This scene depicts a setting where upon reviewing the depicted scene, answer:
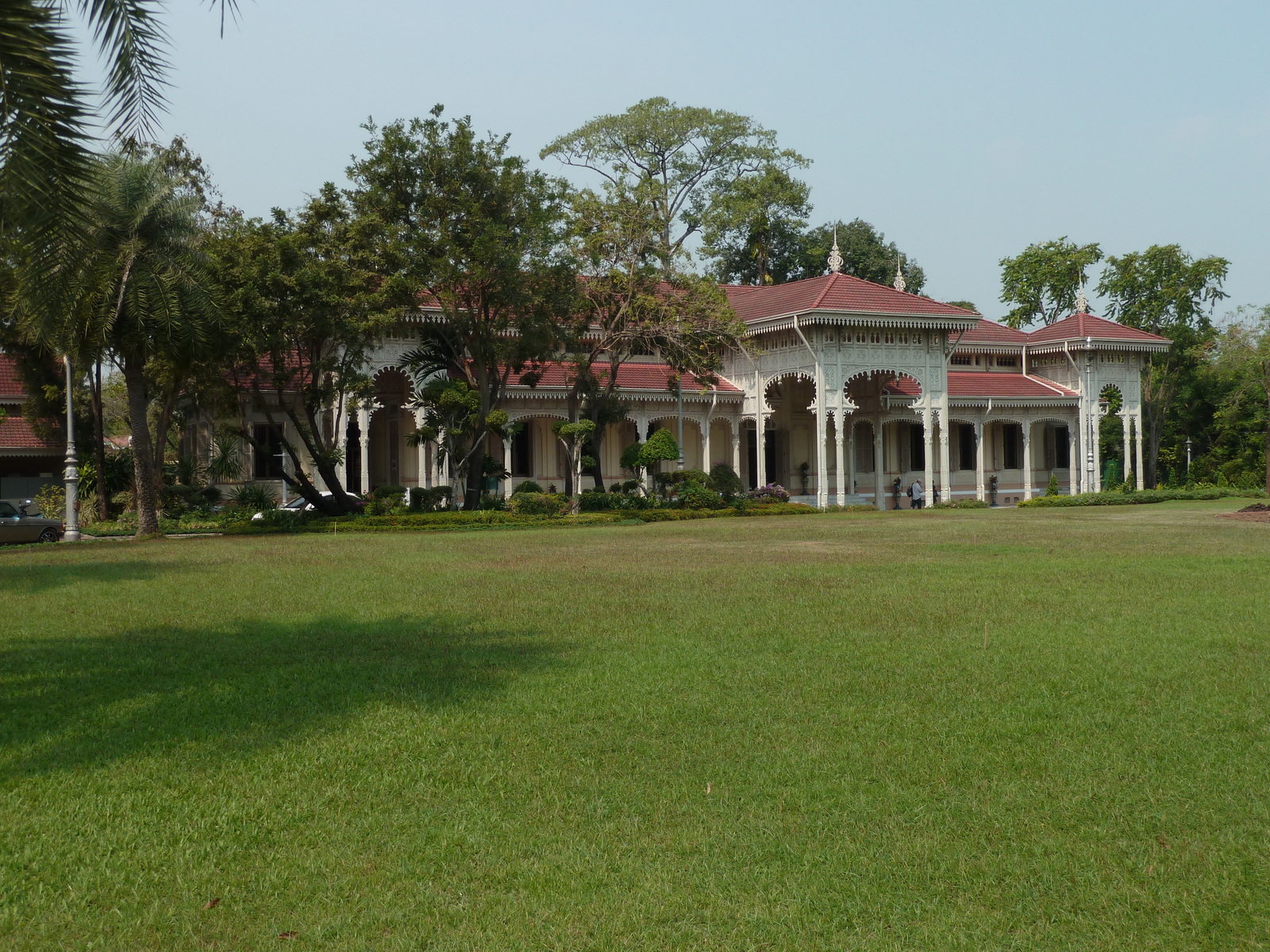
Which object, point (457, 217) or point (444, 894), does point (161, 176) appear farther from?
point (444, 894)

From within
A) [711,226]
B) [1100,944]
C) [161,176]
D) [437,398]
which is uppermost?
[711,226]

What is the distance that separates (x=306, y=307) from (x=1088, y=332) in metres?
30.9

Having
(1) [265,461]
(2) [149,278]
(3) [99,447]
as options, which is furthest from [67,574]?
(1) [265,461]

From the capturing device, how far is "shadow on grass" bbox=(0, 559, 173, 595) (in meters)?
14.5

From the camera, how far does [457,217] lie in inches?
1107

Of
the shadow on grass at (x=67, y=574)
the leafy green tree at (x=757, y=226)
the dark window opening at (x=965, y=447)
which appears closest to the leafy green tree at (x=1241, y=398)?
the dark window opening at (x=965, y=447)

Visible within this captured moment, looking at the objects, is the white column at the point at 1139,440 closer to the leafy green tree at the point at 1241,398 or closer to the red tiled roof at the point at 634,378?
the leafy green tree at the point at 1241,398

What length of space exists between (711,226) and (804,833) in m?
43.7

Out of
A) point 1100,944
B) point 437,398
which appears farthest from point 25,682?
point 437,398

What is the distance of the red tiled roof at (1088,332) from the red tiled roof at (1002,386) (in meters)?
1.76

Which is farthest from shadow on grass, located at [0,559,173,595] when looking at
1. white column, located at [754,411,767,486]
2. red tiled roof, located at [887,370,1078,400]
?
red tiled roof, located at [887,370,1078,400]

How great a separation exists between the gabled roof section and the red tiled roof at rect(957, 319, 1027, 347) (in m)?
0.59

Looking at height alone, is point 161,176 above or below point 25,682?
above

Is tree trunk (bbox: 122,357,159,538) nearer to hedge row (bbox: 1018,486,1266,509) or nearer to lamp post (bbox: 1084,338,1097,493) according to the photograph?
hedge row (bbox: 1018,486,1266,509)
